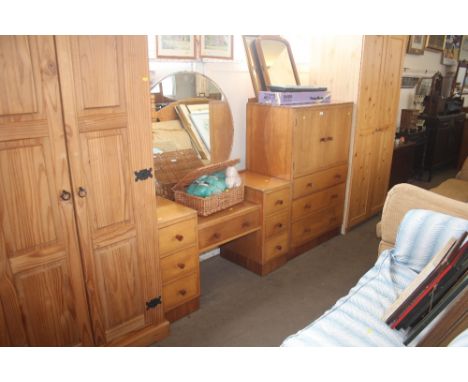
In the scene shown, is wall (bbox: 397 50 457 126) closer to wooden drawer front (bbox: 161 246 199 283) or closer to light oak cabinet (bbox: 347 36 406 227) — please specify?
light oak cabinet (bbox: 347 36 406 227)

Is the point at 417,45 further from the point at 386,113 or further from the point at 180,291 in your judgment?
the point at 180,291

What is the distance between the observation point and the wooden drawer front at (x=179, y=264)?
210 cm

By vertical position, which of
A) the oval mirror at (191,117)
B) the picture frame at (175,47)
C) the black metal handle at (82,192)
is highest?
the picture frame at (175,47)

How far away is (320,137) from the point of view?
2889 millimetres

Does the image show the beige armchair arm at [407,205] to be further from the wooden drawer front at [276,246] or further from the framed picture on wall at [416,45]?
Result: the framed picture on wall at [416,45]

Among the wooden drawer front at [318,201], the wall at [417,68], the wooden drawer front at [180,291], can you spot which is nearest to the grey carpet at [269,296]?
the wooden drawer front at [180,291]

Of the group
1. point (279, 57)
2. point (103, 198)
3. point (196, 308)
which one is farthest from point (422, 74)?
point (103, 198)

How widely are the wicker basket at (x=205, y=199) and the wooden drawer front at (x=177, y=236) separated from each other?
0.20 metres

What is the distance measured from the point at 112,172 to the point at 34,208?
35 centimetres

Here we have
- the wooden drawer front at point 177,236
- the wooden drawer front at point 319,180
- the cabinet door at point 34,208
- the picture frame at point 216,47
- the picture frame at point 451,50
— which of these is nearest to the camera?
the cabinet door at point 34,208

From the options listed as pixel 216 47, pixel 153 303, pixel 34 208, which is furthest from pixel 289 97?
pixel 34 208

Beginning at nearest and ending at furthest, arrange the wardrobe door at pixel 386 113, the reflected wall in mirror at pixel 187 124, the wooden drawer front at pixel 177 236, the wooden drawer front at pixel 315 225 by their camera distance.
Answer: the wooden drawer front at pixel 177 236
the reflected wall in mirror at pixel 187 124
the wooden drawer front at pixel 315 225
the wardrobe door at pixel 386 113
